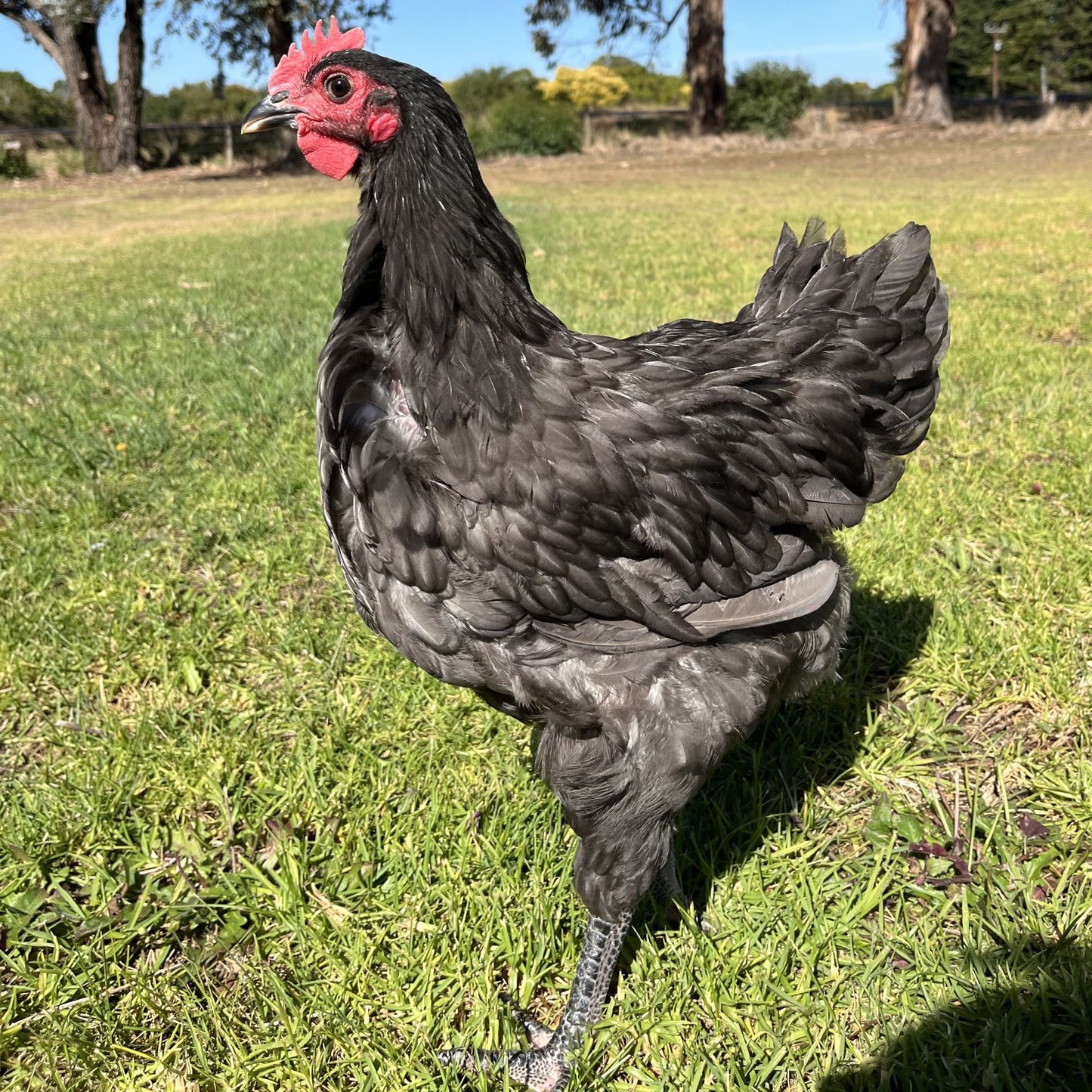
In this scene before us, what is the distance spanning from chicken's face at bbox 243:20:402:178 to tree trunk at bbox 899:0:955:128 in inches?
1171

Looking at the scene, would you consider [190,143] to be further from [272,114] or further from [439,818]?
[439,818]

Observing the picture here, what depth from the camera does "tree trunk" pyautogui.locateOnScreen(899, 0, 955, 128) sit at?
24984 mm

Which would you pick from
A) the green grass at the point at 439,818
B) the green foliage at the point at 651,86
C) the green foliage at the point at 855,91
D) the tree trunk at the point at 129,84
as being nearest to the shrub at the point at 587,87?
the green foliage at the point at 651,86

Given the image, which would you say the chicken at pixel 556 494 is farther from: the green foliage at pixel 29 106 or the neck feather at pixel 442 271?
the green foliage at pixel 29 106

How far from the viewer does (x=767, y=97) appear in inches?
1194

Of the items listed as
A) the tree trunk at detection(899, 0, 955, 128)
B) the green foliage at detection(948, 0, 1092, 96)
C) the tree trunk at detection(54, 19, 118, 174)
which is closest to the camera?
the tree trunk at detection(899, 0, 955, 128)

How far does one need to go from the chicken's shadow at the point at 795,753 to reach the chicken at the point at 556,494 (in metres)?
0.52

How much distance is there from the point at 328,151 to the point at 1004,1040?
2600 millimetres

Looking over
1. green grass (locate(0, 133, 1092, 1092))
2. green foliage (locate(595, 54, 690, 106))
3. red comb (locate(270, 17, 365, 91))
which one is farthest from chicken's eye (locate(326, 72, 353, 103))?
green foliage (locate(595, 54, 690, 106))

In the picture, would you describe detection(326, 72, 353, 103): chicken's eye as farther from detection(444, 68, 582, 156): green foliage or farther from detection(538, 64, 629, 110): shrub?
detection(538, 64, 629, 110): shrub

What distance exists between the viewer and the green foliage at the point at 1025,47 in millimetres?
34219

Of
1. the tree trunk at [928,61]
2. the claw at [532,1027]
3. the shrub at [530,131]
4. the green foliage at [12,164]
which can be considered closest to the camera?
the claw at [532,1027]

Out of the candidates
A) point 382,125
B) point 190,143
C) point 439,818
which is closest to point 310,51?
point 382,125

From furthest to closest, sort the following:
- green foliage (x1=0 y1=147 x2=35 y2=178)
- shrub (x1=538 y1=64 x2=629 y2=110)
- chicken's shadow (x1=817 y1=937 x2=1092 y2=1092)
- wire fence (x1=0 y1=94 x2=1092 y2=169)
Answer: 1. shrub (x1=538 y1=64 x2=629 y2=110)
2. wire fence (x1=0 y1=94 x2=1092 y2=169)
3. green foliage (x1=0 y1=147 x2=35 y2=178)
4. chicken's shadow (x1=817 y1=937 x2=1092 y2=1092)
